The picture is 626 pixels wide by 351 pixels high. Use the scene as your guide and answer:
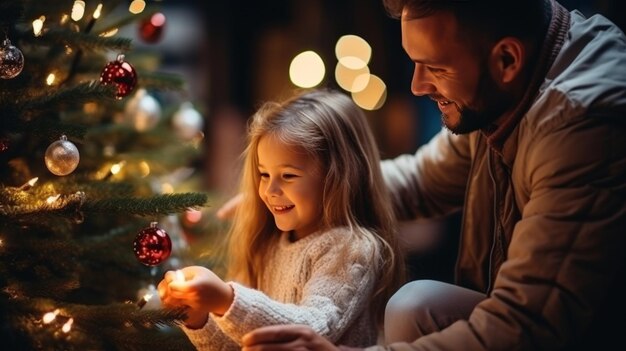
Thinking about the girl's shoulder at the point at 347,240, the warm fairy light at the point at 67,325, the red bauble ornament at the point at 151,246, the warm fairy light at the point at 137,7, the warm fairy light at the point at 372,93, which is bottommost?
the warm fairy light at the point at 372,93

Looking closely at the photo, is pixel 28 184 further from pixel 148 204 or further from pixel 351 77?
pixel 351 77

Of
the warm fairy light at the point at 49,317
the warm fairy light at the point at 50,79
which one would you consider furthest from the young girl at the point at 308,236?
the warm fairy light at the point at 50,79

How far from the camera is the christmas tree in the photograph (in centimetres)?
145

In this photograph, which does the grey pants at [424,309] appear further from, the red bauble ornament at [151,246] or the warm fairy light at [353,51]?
the warm fairy light at [353,51]

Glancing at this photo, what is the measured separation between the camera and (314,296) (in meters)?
1.58

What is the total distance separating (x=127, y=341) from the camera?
1439 mm

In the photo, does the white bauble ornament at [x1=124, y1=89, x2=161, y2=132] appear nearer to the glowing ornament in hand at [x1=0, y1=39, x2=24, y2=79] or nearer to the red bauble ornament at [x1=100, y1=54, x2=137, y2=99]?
the red bauble ornament at [x1=100, y1=54, x2=137, y2=99]

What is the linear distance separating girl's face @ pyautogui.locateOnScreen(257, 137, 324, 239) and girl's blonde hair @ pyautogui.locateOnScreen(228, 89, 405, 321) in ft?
0.07

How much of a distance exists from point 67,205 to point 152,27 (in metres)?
0.81

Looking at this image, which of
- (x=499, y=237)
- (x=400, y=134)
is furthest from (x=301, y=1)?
(x=499, y=237)

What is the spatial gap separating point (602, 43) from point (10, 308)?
124 cm

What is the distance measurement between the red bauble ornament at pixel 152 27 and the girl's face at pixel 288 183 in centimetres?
59

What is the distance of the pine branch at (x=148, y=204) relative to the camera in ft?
4.77

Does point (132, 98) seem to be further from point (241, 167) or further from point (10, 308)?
point (10, 308)
